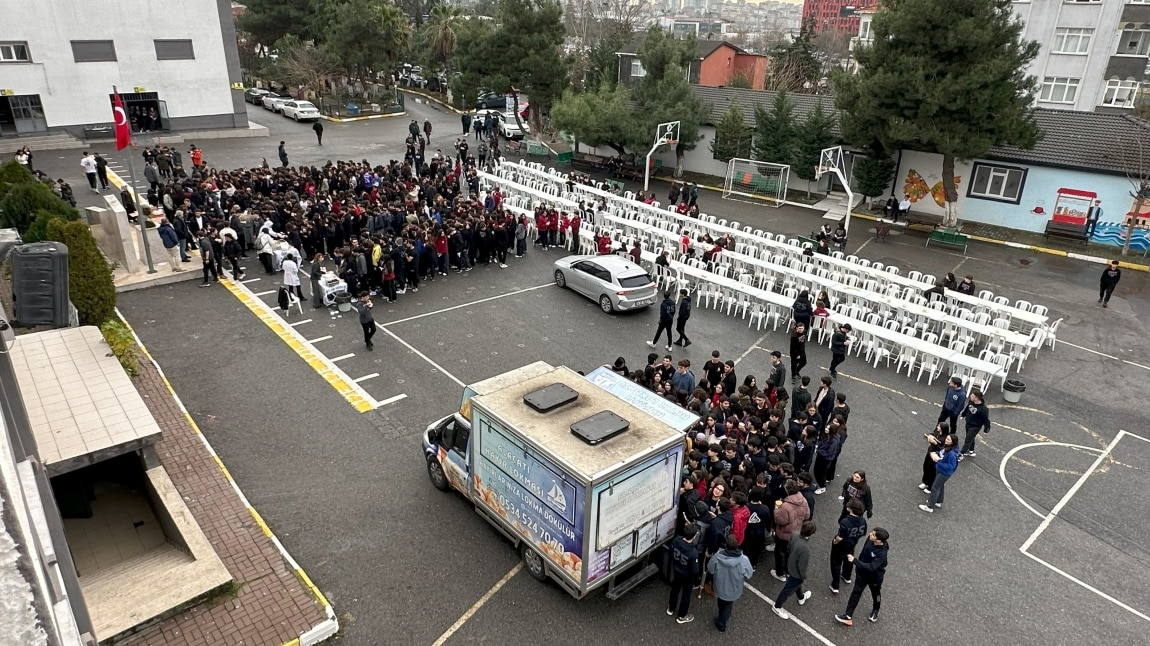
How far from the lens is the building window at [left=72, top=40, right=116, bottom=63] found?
35.4 m

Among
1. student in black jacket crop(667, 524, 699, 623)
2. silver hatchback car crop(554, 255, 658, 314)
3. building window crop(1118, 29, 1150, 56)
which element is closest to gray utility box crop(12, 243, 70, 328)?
student in black jacket crop(667, 524, 699, 623)

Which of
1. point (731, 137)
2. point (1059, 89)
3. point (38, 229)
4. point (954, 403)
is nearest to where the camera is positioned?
point (954, 403)

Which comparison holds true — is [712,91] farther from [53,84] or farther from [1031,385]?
[53,84]

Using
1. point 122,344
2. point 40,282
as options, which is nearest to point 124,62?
point 122,344

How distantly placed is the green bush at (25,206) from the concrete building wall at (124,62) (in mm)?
22428

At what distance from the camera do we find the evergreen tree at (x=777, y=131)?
103ft

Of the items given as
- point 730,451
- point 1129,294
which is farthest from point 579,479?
point 1129,294

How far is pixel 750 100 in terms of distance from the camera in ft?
119

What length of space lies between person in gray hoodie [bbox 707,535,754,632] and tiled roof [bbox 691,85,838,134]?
28.3 metres

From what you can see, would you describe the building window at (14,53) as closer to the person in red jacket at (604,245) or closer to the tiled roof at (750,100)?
the person in red jacket at (604,245)

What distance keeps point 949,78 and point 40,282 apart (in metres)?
26.8

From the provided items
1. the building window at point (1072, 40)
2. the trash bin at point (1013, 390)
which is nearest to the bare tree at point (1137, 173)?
the trash bin at point (1013, 390)

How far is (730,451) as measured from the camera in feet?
32.4

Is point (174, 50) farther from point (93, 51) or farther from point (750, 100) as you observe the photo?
point (750, 100)
